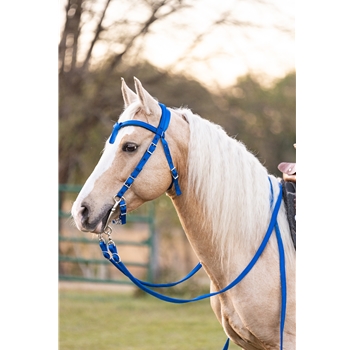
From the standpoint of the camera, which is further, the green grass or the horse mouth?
the green grass

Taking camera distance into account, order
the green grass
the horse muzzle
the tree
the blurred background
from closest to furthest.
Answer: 1. the horse muzzle
2. the blurred background
3. the tree
4. the green grass

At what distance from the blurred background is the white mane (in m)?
0.42

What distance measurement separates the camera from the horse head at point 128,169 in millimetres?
1717

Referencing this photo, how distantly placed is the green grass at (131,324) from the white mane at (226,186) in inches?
81.5

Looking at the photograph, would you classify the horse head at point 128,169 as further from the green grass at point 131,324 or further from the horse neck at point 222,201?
the green grass at point 131,324

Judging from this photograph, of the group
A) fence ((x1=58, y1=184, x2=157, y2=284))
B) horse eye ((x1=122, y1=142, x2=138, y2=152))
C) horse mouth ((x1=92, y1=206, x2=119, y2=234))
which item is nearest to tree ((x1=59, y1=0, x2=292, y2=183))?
fence ((x1=58, y1=184, x2=157, y2=284))

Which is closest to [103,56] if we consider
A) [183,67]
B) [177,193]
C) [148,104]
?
[183,67]

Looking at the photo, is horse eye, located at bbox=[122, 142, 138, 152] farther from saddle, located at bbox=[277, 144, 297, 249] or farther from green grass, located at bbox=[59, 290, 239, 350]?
green grass, located at bbox=[59, 290, 239, 350]

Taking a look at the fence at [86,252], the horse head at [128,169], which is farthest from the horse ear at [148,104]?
the fence at [86,252]

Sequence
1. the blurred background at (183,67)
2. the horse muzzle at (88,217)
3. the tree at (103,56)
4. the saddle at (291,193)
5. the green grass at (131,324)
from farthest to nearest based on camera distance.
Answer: the green grass at (131,324), the tree at (103,56), the blurred background at (183,67), the saddle at (291,193), the horse muzzle at (88,217)

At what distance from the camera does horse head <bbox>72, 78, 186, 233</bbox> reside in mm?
1717
